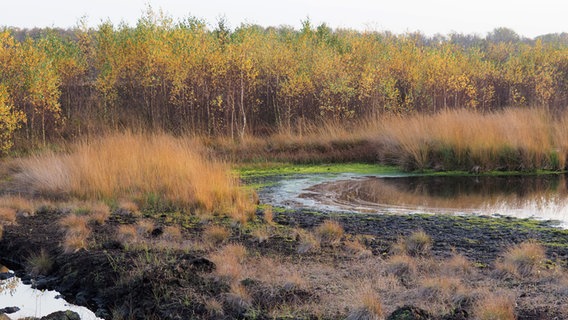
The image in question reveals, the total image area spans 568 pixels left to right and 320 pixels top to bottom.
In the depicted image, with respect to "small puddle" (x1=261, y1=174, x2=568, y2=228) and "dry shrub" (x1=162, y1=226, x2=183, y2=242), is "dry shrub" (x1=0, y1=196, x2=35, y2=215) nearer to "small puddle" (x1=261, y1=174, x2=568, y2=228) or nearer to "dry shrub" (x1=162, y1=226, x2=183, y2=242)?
"dry shrub" (x1=162, y1=226, x2=183, y2=242)

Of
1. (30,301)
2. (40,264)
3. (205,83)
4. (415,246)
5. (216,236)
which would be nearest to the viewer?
(30,301)

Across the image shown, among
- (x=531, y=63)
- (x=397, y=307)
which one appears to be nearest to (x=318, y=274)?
(x=397, y=307)

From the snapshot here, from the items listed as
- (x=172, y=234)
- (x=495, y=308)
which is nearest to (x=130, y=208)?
(x=172, y=234)

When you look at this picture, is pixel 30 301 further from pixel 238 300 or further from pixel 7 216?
pixel 7 216

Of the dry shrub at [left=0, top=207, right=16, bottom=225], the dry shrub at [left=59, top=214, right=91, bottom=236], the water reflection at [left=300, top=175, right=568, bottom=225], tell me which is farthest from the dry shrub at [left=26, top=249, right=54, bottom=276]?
the water reflection at [left=300, top=175, right=568, bottom=225]

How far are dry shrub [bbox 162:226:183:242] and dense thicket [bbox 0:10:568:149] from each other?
12.8 m

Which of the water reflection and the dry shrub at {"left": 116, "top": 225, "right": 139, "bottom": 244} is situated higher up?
the dry shrub at {"left": 116, "top": 225, "right": 139, "bottom": 244}

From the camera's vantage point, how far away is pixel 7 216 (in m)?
9.80

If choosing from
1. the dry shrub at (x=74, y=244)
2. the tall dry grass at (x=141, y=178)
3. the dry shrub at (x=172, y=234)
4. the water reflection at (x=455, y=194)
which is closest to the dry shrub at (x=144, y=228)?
the dry shrub at (x=172, y=234)

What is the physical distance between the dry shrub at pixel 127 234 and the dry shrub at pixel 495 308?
429 cm

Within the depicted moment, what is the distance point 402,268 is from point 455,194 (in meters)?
7.25

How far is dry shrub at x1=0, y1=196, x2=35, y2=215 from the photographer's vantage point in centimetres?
1050

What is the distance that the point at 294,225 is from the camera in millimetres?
9352

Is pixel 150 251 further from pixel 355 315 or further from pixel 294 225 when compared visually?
pixel 355 315
